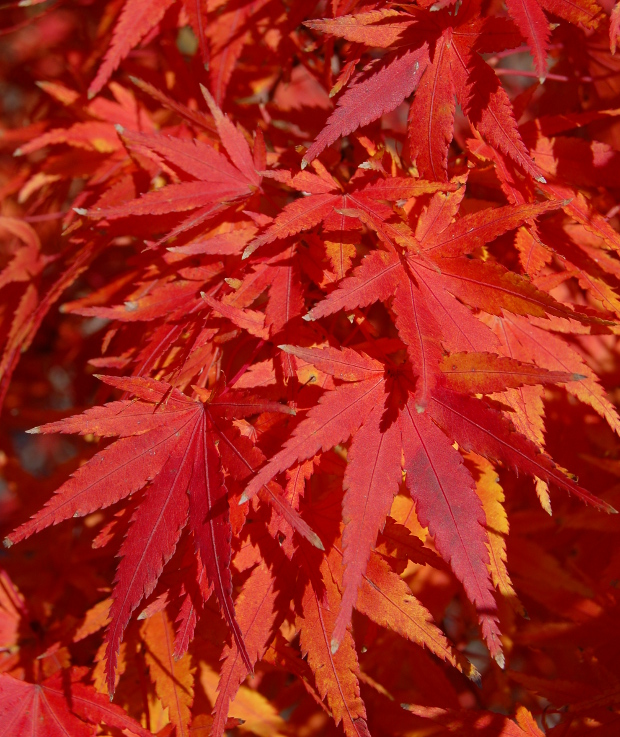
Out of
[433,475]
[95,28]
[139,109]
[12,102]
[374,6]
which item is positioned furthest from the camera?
[12,102]

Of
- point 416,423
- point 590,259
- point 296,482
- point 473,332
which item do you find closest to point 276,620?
point 296,482

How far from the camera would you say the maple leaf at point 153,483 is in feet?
1.97

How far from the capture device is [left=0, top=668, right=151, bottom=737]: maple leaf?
0.75m

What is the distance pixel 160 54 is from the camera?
3.91 ft

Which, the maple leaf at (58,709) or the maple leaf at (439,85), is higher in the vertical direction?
the maple leaf at (439,85)

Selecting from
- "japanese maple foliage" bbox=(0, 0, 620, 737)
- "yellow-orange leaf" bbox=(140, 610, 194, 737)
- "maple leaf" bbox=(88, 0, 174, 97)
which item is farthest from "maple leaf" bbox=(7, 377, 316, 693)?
"maple leaf" bbox=(88, 0, 174, 97)

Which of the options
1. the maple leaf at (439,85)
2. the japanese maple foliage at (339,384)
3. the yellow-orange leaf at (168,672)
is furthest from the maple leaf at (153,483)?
the maple leaf at (439,85)

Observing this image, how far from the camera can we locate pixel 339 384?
68 cm

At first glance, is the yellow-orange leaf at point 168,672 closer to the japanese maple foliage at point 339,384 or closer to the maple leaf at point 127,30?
the japanese maple foliage at point 339,384

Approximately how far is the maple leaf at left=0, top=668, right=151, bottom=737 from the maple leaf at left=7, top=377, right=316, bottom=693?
166 millimetres

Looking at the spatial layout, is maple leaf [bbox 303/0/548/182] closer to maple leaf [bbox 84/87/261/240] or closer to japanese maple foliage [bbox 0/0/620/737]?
japanese maple foliage [bbox 0/0/620/737]

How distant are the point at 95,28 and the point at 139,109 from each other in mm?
424

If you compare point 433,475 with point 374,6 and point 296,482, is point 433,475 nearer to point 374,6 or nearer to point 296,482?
point 296,482

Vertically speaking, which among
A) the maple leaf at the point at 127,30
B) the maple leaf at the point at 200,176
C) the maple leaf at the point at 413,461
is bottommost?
the maple leaf at the point at 413,461
